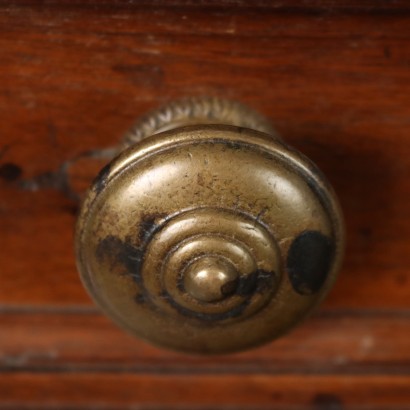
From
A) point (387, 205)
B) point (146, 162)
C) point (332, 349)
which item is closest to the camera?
point (146, 162)

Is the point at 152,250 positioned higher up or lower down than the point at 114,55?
lower down

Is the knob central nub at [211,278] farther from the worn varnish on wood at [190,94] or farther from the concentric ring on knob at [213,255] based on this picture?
the worn varnish on wood at [190,94]

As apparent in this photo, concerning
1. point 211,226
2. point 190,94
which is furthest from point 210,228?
point 190,94

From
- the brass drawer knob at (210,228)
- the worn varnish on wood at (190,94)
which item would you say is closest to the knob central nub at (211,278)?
the brass drawer knob at (210,228)

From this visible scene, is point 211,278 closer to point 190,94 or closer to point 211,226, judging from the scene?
point 211,226

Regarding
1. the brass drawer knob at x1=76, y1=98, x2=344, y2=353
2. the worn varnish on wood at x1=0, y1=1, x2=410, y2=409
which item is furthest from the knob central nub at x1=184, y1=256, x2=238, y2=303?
the worn varnish on wood at x1=0, y1=1, x2=410, y2=409

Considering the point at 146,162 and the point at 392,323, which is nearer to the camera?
the point at 146,162

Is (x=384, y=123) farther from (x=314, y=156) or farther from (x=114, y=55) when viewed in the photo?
(x=114, y=55)

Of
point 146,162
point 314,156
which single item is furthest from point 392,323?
point 146,162
